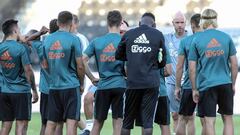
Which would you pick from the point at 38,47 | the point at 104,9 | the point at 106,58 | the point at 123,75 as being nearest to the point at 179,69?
the point at 123,75

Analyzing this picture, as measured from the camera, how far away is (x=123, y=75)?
41.2 feet

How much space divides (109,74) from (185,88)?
4.09 feet

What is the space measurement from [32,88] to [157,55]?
214 cm

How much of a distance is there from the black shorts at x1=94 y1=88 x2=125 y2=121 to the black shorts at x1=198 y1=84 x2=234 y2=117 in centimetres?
153

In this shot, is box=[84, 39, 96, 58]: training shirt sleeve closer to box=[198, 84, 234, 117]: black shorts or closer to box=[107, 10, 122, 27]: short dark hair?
box=[107, 10, 122, 27]: short dark hair

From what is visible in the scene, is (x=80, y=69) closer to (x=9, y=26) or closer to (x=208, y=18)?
(x=9, y=26)

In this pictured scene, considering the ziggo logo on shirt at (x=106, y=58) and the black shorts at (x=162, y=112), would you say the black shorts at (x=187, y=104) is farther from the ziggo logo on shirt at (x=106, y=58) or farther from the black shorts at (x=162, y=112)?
the ziggo logo on shirt at (x=106, y=58)

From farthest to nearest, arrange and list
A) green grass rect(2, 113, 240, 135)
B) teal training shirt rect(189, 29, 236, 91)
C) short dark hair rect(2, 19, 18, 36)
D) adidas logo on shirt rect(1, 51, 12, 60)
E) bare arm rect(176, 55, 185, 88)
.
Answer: green grass rect(2, 113, 240, 135)
bare arm rect(176, 55, 185, 88)
short dark hair rect(2, 19, 18, 36)
adidas logo on shirt rect(1, 51, 12, 60)
teal training shirt rect(189, 29, 236, 91)

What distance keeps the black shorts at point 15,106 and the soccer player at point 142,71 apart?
173 centimetres

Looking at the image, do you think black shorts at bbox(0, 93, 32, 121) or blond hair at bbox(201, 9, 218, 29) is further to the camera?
black shorts at bbox(0, 93, 32, 121)

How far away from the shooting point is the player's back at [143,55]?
11.4m

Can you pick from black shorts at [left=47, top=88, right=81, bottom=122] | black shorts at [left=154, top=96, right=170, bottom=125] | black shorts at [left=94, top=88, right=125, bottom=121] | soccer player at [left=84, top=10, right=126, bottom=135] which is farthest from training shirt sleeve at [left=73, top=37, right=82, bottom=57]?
black shorts at [left=154, top=96, right=170, bottom=125]

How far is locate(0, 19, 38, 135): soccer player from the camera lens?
12.3 m

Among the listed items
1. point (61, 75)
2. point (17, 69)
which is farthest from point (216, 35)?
point (17, 69)
